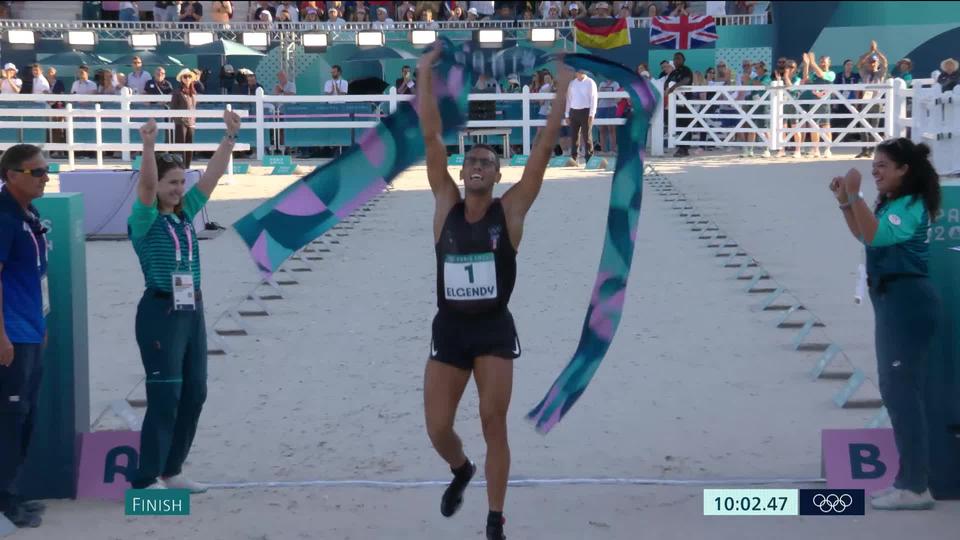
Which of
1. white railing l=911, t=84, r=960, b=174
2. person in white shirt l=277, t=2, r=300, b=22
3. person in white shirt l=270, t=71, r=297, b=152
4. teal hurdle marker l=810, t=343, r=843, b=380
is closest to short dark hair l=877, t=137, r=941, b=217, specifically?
teal hurdle marker l=810, t=343, r=843, b=380

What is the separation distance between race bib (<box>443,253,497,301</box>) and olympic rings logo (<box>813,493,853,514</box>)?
169cm

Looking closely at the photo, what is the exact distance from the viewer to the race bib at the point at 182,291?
18.3 feet

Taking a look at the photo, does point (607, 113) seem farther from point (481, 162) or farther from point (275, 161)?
point (481, 162)

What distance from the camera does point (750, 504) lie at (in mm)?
5699

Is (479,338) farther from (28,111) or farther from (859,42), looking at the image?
(859,42)

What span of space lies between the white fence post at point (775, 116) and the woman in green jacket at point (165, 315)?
20946 mm

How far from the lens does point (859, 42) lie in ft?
96.8

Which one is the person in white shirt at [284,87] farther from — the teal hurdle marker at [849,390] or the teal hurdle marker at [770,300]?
the teal hurdle marker at [849,390]

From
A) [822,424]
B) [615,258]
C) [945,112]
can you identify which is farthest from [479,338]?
[945,112]

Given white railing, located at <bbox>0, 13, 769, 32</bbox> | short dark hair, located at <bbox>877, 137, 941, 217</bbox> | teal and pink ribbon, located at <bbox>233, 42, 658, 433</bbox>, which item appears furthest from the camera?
white railing, located at <bbox>0, 13, 769, 32</bbox>

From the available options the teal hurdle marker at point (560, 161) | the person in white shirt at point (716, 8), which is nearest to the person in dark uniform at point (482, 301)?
the teal hurdle marker at point (560, 161)

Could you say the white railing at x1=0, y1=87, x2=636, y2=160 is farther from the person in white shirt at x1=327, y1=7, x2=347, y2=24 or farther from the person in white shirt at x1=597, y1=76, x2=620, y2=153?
A: the person in white shirt at x1=327, y1=7, x2=347, y2=24

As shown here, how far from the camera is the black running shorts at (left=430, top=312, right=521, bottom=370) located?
5188 millimetres

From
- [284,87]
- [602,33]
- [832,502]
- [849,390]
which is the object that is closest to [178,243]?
[832,502]
